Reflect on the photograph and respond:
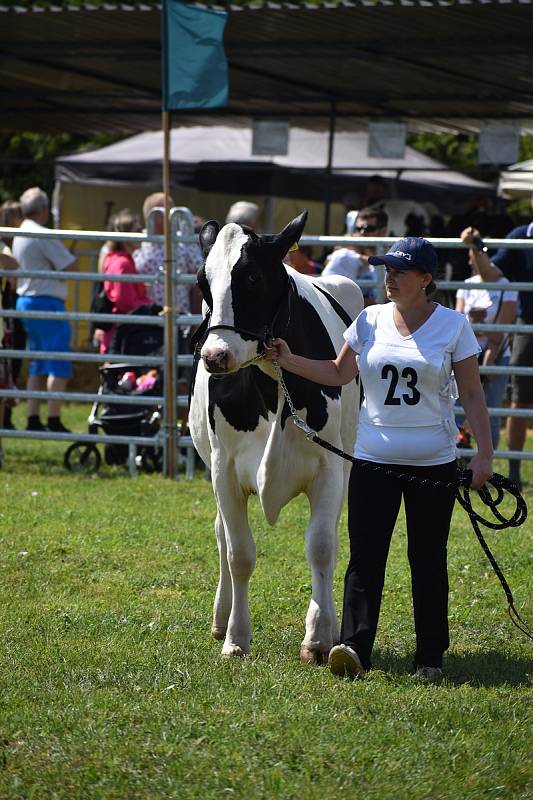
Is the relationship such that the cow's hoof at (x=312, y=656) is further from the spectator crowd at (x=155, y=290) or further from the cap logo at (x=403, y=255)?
the spectator crowd at (x=155, y=290)

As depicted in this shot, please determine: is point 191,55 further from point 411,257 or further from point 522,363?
point 411,257

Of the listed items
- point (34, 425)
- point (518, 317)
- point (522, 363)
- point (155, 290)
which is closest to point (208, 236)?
point (522, 363)

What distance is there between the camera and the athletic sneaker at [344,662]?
5551 millimetres

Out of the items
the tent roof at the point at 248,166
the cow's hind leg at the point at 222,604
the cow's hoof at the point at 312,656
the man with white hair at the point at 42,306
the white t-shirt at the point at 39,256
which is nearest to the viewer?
the cow's hoof at the point at 312,656

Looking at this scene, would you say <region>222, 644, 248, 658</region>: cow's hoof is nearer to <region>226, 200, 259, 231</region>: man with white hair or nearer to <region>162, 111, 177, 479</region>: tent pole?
<region>162, 111, 177, 479</region>: tent pole

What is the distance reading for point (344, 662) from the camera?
5582 millimetres

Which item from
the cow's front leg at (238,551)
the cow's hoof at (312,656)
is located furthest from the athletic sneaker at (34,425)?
the cow's hoof at (312,656)

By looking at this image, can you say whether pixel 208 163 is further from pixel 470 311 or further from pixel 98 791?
pixel 98 791

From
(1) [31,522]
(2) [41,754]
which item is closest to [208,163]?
(1) [31,522]

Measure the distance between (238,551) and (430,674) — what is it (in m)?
1.07

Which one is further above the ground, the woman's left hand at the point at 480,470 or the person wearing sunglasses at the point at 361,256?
the person wearing sunglasses at the point at 361,256

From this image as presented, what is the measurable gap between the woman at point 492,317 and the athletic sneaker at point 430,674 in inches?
211

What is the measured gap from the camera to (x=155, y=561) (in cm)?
814

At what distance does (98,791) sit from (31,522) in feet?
16.8
